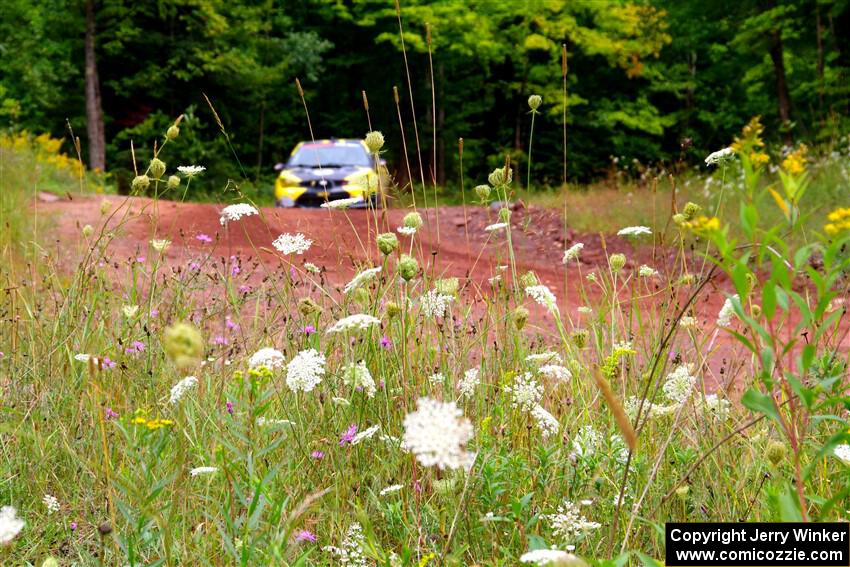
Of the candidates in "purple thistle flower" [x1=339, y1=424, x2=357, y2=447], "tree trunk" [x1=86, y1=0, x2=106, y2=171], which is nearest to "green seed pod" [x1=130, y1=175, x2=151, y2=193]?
"purple thistle flower" [x1=339, y1=424, x2=357, y2=447]

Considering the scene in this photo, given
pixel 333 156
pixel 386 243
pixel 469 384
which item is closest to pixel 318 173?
pixel 333 156

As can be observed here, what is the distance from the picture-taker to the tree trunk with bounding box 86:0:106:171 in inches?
995

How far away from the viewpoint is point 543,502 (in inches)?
101

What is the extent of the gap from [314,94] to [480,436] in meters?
33.4

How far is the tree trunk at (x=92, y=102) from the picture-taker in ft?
82.9

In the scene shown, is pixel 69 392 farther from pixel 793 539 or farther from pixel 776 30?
pixel 776 30

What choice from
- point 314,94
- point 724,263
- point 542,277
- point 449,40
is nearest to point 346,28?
point 314,94

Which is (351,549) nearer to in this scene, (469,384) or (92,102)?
(469,384)

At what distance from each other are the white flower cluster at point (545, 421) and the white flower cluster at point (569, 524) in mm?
332

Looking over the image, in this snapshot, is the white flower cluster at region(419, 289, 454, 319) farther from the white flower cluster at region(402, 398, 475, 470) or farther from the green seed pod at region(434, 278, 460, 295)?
the white flower cluster at region(402, 398, 475, 470)

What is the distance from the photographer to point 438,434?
5.16 ft

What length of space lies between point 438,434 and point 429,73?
32.0 m

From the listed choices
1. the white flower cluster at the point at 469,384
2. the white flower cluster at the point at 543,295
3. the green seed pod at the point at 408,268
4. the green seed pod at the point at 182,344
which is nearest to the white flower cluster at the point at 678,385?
the white flower cluster at the point at 543,295

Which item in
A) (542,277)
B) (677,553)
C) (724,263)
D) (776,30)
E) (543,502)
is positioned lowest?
(542,277)
